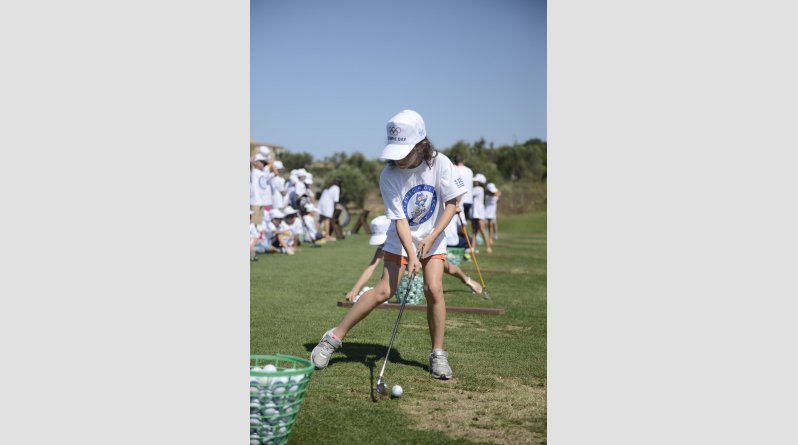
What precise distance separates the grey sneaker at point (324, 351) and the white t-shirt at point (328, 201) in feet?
46.7

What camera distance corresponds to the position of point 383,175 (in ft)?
16.1

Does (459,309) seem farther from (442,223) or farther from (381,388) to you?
(381,388)

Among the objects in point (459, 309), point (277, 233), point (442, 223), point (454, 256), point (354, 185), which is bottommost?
point (459, 309)

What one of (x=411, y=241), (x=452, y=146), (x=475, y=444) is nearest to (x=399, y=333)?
(x=411, y=241)

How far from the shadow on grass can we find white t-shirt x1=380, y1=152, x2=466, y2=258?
2.37 ft

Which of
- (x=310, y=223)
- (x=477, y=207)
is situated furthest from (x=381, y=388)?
(x=310, y=223)

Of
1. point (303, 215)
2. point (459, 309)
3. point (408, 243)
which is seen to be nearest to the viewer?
point (408, 243)

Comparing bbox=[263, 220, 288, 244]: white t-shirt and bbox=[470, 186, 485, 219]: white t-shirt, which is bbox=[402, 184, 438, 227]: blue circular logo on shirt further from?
bbox=[470, 186, 485, 219]: white t-shirt

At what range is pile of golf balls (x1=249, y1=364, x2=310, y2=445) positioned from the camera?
329cm

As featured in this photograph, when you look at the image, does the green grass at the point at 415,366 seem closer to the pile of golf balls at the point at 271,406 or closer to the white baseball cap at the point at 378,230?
the pile of golf balls at the point at 271,406

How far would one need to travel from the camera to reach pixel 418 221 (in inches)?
196

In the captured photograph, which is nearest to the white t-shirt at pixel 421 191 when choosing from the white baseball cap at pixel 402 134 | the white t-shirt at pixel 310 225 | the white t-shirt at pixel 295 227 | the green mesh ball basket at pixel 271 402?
the white baseball cap at pixel 402 134

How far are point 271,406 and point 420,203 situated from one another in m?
1.95

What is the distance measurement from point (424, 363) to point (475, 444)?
5.48 feet
